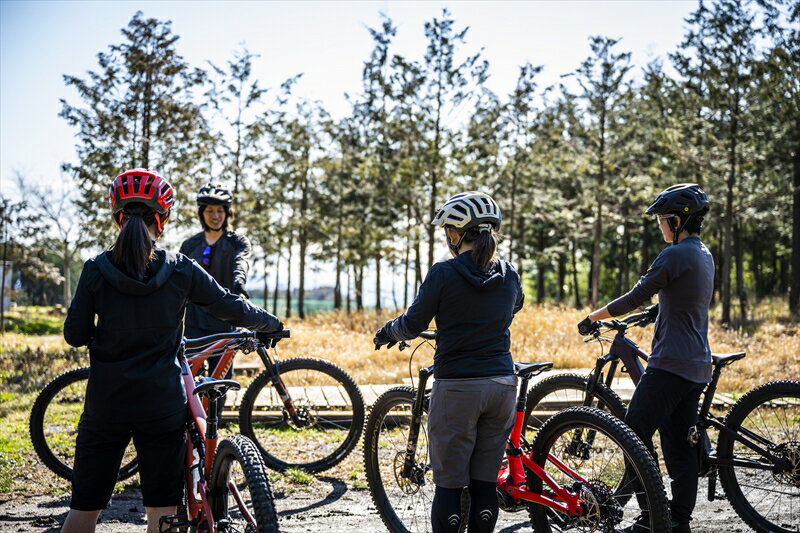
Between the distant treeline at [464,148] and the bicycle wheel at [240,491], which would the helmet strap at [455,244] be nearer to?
the bicycle wheel at [240,491]

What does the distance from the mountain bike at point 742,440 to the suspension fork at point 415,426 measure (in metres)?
0.99

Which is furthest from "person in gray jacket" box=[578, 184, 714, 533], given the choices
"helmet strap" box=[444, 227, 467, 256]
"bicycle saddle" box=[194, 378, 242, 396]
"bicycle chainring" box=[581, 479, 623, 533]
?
"bicycle saddle" box=[194, 378, 242, 396]

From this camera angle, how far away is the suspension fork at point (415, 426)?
4344 millimetres

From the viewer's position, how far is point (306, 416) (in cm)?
607

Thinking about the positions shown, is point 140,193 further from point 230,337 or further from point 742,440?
point 742,440

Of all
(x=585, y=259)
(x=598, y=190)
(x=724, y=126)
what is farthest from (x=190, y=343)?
(x=585, y=259)

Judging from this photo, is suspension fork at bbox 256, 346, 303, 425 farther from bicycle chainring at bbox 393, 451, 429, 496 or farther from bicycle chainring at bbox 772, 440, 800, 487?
bicycle chainring at bbox 772, 440, 800, 487

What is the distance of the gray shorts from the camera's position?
3500 mm

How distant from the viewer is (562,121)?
2705 cm

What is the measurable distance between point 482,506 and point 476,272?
3.86ft

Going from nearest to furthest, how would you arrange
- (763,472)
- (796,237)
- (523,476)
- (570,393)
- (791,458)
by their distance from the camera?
1. (523,476)
2. (791,458)
3. (763,472)
4. (570,393)
5. (796,237)

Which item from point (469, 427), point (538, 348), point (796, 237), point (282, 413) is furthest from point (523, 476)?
point (796, 237)

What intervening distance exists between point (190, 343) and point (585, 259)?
1795 inches

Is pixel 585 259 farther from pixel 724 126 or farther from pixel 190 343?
pixel 190 343
